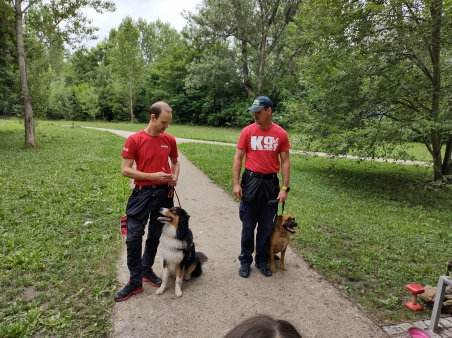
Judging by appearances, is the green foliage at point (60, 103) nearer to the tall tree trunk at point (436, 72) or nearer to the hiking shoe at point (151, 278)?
the tall tree trunk at point (436, 72)

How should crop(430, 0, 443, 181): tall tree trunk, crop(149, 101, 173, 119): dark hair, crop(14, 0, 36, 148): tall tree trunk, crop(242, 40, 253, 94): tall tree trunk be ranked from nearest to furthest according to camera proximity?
crop(149, 101, 173, 119): dark hair, crop(430, 0, 443, 181): tall tree trunk, crop(14, 0, 36, 148): tall tree trunk, crop(242, 40, 253, 94): tall tree trunk

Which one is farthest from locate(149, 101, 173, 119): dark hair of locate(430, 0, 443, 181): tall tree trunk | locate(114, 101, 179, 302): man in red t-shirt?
locate(430, 0, 443, 181): tall tree trunk

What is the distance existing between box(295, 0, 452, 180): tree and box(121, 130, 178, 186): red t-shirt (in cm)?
721

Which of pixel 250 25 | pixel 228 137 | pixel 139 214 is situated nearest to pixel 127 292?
pixel 139 214

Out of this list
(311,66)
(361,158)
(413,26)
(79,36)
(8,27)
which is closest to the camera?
(413,26)

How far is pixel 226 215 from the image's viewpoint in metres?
6.54

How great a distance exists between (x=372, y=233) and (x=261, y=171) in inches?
131

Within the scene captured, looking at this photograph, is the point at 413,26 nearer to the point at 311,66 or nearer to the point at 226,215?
the point at 311,66

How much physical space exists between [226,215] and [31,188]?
5.10 meters

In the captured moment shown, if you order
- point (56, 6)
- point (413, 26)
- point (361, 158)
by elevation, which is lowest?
point (361, 158)

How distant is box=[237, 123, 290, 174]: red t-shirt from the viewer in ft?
12.3

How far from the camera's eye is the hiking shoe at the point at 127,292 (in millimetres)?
3429

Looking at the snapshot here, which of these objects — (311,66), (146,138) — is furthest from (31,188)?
(311,66)

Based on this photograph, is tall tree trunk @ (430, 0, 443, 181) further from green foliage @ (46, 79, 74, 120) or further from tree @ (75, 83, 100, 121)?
green foliage @ (46, 79, 74, 120)
